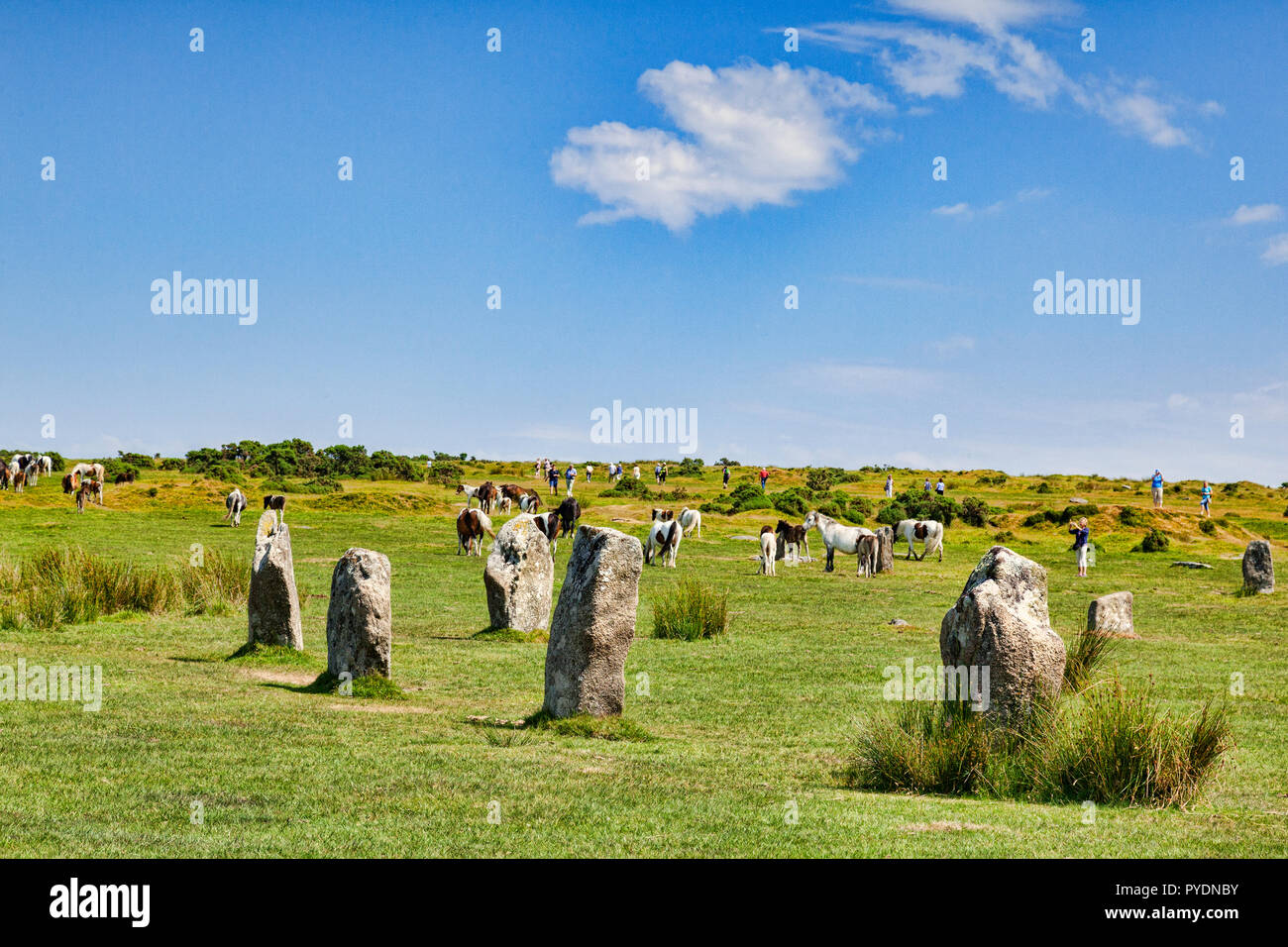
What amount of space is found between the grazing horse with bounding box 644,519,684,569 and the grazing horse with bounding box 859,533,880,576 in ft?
21.2

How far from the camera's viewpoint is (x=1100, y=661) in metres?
17.0

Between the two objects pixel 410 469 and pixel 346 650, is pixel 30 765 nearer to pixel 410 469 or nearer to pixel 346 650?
pixel 346 650

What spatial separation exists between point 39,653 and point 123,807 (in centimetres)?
1065

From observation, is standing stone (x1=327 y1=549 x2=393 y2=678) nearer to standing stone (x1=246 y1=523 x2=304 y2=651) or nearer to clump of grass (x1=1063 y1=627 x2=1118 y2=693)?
standing stone (x1=246 y1=523 x2=304 y2=651)

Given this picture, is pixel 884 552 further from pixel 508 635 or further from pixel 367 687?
pixel 367 687

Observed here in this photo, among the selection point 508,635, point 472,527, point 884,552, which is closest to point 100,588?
point 508,635

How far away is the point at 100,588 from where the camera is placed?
24547mm

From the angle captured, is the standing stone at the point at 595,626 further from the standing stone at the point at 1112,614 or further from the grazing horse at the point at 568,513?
the grazing horse at the point at 568,513

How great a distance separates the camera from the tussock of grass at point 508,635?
75.8 ft

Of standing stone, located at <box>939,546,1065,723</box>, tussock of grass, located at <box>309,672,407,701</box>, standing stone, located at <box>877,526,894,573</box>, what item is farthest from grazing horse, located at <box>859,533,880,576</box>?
standing stone, located at <box>939,546,1065,723</box>

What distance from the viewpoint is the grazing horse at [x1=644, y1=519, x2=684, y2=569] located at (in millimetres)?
41938
